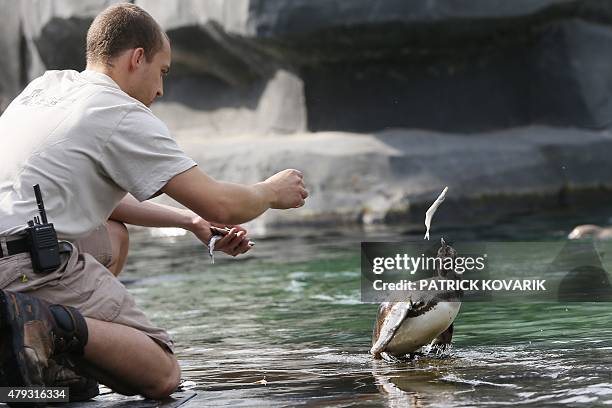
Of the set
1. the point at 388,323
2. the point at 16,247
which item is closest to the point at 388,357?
the point at 388,323

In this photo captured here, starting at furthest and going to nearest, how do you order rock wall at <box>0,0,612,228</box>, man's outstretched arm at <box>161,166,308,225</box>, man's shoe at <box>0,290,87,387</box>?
1. rock wall at <box>0,0,612,228</box>
2. man's outstretched arm at <box>161,166,308,225</box>
3. man's shoe at <box>0,290,87,387</box>

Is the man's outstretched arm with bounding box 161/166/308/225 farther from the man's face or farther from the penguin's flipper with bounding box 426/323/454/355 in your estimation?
the penguin's flipper with bounding box 426/323/454/355

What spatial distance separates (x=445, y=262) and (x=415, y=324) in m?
0.29

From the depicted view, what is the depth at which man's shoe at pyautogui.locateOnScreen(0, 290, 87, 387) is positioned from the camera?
301 cm

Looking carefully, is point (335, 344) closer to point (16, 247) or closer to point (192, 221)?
point (192, 221)

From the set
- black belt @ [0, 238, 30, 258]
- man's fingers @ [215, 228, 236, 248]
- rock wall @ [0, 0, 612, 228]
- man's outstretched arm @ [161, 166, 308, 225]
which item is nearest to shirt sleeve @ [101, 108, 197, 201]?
man's outstretched arm @ [161, 166, 308, 225]

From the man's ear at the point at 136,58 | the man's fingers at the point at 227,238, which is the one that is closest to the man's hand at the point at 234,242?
the man's fingers at the point at 227,238

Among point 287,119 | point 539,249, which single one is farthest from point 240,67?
point 539,249

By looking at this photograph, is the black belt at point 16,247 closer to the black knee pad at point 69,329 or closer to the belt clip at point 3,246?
the belt clip at point 3,246

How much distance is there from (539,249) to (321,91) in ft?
18.8

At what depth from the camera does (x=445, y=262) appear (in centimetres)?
411

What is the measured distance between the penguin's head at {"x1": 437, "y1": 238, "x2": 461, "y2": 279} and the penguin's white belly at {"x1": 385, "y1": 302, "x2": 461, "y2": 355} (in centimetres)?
14

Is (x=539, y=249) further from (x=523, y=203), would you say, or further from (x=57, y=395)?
(x=57, y=395)

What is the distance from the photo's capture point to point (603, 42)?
12.9 meters
